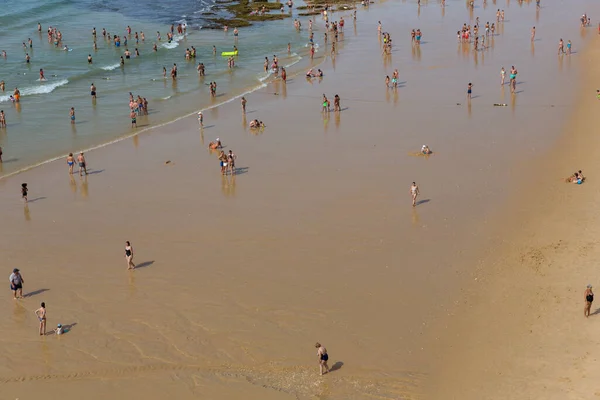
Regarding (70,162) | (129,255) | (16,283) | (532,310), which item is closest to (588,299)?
(532,310)

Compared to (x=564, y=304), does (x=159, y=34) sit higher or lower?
higher

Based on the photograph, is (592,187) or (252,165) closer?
(592,187)

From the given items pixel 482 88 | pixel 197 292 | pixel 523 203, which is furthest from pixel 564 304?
pixel 482 88

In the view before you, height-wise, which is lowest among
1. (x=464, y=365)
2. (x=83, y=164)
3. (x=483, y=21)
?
(x=464, y=365)

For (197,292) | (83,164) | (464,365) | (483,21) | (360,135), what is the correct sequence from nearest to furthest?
(464,365), (197,292), (83,164), (360,135), (483,21)

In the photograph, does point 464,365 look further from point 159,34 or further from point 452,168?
point 159,34

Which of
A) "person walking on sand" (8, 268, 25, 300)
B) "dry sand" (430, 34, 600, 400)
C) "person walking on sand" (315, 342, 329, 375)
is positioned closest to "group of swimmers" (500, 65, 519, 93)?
"dry sand" (430, 34, 600, 400)
